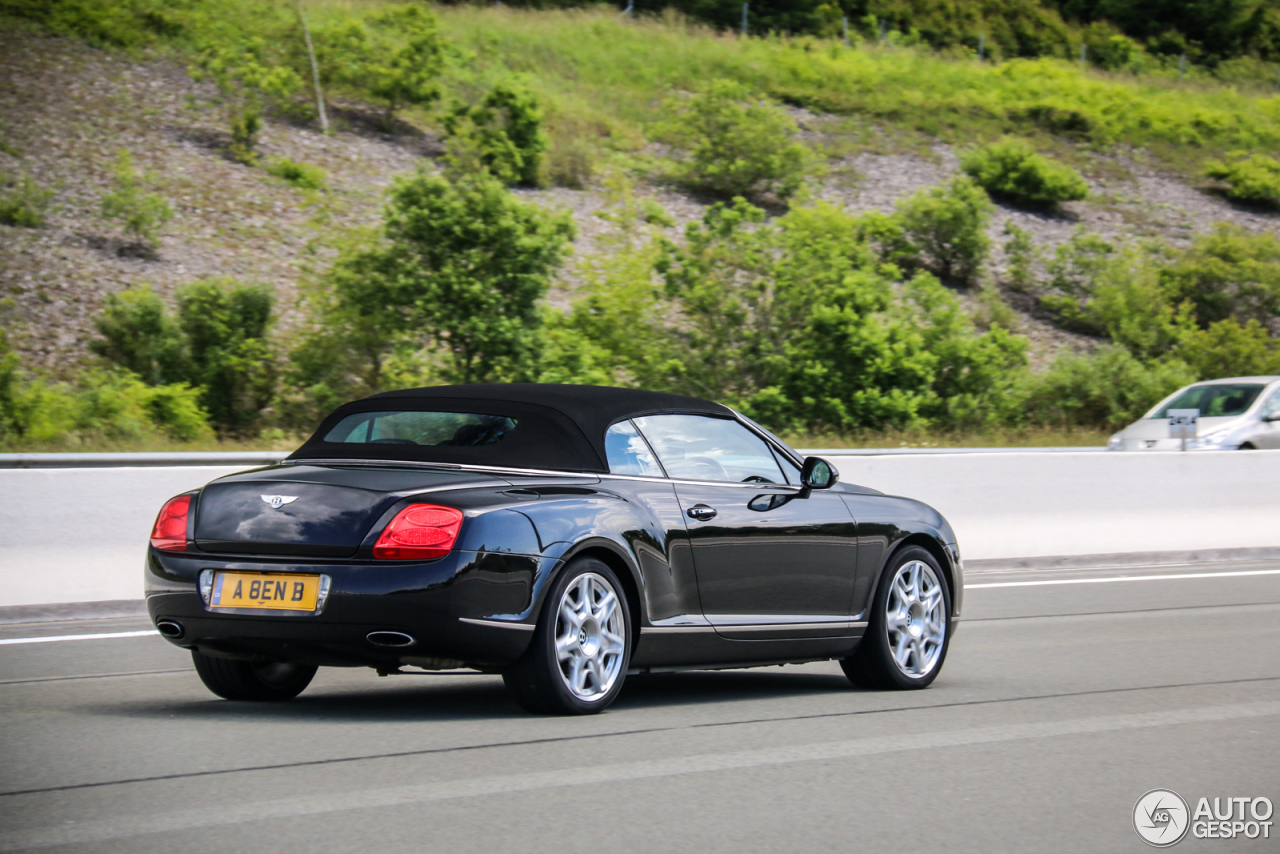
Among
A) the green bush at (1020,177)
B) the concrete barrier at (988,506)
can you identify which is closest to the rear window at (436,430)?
the concrete barrier at (988,506)

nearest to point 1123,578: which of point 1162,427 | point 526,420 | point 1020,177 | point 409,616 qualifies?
point 1162,427

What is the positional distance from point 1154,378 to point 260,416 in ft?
56.5

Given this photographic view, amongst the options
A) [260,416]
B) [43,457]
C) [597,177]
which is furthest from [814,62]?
[43,457]

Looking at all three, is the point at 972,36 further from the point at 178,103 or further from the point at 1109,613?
the point at 1109,613

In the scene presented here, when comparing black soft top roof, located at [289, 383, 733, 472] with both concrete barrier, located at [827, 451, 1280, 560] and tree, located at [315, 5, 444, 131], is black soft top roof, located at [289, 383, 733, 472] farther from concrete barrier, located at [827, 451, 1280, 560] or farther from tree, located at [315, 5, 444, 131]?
tree, located at [315, 5, 444, 131]

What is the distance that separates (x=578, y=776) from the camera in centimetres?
529

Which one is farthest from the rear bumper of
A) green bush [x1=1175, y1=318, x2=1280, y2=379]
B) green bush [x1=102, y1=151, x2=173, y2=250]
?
green bush [x1=1175, y1=318, x2=1280, y2=379]

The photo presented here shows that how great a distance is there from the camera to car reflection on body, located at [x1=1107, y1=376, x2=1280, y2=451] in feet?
72.4

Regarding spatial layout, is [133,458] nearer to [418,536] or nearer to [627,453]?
[627,453]

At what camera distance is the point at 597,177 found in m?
36.4

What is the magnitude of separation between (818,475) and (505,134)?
2757 centimetres

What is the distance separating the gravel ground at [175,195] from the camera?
2742cm

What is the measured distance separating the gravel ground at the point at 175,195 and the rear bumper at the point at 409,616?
20596 millimetres

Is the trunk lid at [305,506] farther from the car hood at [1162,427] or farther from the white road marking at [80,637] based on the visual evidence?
the car hood at [1162,427]
